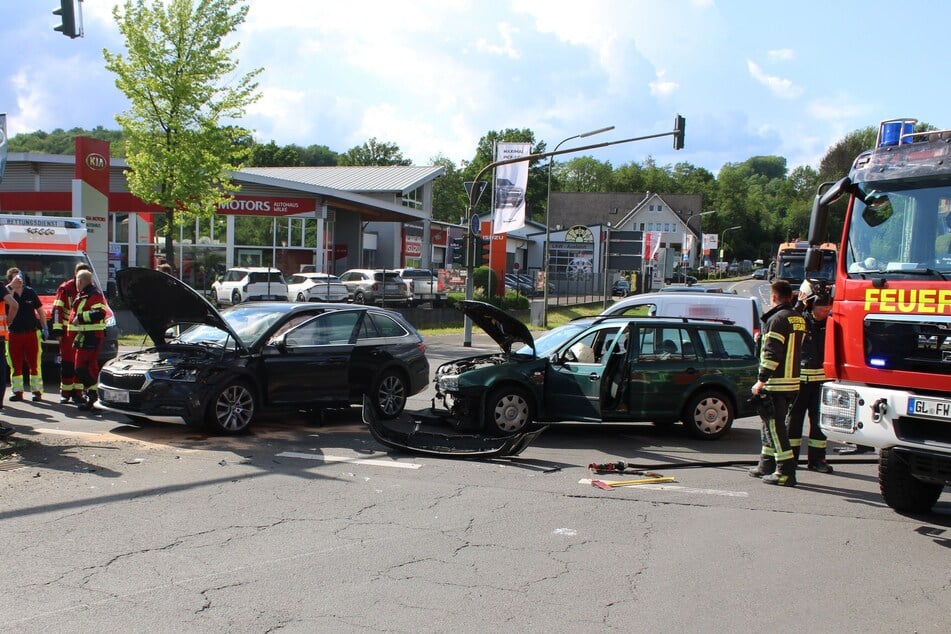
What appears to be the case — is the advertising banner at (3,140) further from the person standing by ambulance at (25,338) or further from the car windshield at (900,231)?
the car windshield at (900,231)

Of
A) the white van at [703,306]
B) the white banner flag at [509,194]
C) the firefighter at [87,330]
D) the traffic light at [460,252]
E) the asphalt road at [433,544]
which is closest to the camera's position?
the asphalt road at [433,544]

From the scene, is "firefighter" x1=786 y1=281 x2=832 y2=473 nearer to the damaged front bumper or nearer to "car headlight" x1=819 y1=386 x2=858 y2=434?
"car headlight" x1=819 y1=386 x2=858 y2=434

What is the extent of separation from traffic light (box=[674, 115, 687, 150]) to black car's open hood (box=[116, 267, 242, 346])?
17.7 metres

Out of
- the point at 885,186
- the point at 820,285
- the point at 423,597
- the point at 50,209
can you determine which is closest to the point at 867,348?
the point at 885,186

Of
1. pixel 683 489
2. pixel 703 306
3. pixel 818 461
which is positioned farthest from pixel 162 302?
pixel 703 306

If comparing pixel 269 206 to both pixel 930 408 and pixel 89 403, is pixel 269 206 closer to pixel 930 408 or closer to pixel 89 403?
pixel 89 403

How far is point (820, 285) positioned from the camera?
9102mm

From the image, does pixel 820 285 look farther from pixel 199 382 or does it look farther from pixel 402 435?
pixel 199 382

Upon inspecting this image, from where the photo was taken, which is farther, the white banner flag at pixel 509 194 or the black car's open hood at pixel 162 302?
the white banner flag at pixel 509 194

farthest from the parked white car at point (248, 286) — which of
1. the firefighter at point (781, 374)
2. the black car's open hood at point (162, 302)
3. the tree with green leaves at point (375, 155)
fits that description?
the tree with green leaves at point (375, 155)

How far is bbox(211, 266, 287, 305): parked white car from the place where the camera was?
32.8 m

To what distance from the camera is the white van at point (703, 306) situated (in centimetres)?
1414

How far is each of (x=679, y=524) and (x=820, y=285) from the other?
154 inches

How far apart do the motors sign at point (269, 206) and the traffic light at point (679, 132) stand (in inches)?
741
